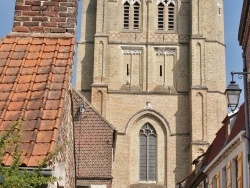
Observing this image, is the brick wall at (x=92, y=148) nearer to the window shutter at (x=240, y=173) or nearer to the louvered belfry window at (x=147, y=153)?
the window shutter at (x=240, y=173)

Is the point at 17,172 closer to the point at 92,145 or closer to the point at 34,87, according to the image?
the point at 34,87

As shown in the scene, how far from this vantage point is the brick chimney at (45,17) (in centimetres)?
842

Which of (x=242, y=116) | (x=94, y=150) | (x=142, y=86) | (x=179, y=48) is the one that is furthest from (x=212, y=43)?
(x=242, y=116)

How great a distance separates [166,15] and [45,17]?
104 ft

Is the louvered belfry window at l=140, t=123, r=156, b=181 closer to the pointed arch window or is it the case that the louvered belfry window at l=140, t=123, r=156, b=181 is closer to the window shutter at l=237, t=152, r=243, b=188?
the pointed arch window

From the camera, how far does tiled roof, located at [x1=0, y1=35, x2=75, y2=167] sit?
651cm

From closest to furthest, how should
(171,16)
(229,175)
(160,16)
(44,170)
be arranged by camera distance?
(44,170) → (229,175) → (171,16) → (160,16)

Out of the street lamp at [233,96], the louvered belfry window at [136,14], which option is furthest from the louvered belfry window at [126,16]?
the street lamp at [233,96]

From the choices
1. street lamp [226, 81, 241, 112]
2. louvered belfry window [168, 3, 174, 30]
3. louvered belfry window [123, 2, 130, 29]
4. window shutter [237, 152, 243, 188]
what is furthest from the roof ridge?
louvered belfry window [168, 3, 174, 30]

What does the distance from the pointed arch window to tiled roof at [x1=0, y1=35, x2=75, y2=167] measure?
31.5 metres

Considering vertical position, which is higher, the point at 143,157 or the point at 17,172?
the point at 143,157

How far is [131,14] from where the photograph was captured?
131 ft

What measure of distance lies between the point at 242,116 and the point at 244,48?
2.66 metres

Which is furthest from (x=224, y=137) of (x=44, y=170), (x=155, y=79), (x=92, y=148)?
(x=155, y=79)
